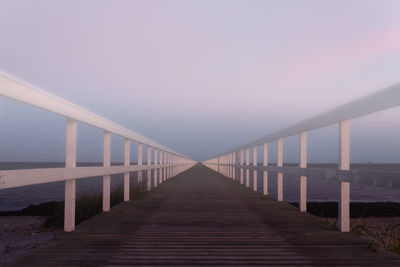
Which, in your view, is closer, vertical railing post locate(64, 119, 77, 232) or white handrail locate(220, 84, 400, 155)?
white handrail locate(220, 84, 400, 155)

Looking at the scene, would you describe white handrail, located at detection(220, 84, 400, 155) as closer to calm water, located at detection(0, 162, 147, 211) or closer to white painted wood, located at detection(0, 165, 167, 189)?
white painted wood, located at detection(0, 165, 167, 189)

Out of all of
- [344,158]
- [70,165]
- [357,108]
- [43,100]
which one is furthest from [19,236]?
[357,108]

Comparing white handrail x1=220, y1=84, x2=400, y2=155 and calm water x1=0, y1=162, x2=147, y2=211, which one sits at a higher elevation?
white handrail x1=220, y1=84, x2=400, y2=155

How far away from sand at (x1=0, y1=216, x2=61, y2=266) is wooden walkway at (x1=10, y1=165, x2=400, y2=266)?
80 centimetres

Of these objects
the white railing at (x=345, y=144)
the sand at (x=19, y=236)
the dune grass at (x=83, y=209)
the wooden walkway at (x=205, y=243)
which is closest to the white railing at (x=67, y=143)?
the wooden walkway at (x=205, y=243)

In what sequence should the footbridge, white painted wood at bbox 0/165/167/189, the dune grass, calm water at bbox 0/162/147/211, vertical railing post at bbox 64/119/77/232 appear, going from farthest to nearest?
calm water at bbox 0/162/147/211 → the dune grass → vertical railing post at bbox 64/119/77/232 → the footbridge → white painted wood at bbox 0/165/167/189

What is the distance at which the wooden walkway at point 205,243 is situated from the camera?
106 inches

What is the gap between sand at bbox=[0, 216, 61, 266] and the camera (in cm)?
490

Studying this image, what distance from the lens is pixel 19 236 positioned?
6.36m

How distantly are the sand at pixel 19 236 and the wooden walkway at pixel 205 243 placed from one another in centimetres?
80

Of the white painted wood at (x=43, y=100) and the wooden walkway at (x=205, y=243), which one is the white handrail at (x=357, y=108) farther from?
the white painted wood at (x=43, y=100)

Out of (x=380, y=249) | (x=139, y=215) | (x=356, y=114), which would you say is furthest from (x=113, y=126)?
(x=380, y=249)

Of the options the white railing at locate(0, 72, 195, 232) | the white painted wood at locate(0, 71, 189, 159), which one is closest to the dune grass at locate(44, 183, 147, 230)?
the white railing at locate(0, 72, 195, 232)

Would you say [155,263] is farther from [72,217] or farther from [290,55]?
[290,55]
